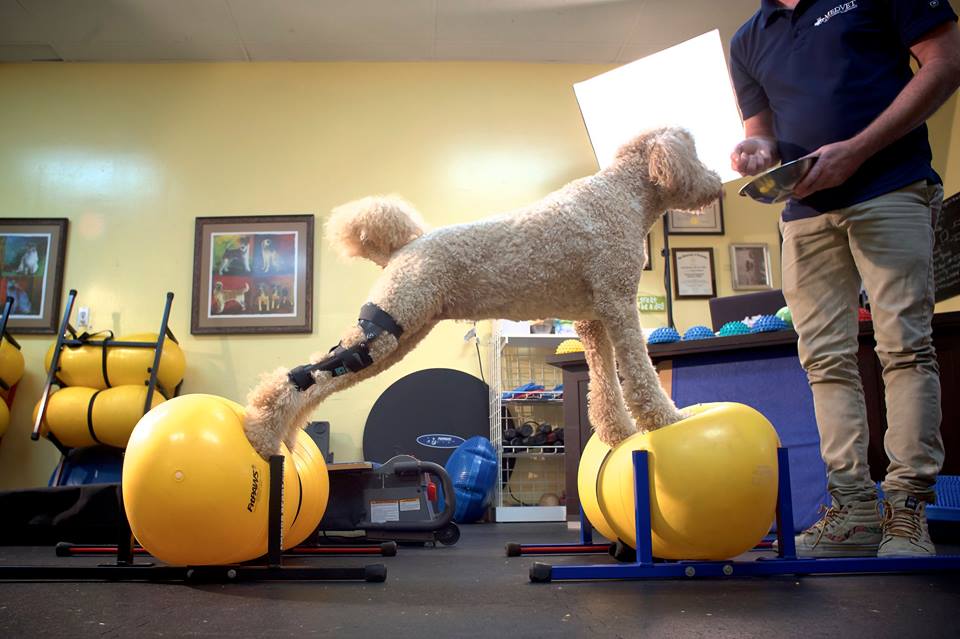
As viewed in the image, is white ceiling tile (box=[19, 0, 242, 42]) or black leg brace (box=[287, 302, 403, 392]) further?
white ceiling tile (box=[19, 0, 242, 42])

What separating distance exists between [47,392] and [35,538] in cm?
132

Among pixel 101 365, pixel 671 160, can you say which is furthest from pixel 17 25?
pixel 671 160

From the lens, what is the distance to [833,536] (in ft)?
5.06

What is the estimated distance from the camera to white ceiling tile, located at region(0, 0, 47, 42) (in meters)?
3.97

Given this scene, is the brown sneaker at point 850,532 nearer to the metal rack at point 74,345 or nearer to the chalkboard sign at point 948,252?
the chalkboard sign at point 948,252

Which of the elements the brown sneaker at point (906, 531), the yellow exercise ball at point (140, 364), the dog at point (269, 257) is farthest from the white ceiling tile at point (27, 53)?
the brown sneaker at point (906, 531)

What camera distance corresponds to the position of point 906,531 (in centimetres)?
145

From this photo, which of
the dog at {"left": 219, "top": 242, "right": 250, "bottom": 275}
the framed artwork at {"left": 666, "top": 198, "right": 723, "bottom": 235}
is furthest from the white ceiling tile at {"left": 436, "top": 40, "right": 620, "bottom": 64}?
the dog at {"left": 219, "top": 242, "right": 250, "bottom": 275}

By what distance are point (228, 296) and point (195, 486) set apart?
3.15 metres

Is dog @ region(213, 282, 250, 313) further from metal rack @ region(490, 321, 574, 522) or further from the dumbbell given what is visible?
the dumbbell

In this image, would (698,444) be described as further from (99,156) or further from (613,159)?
(99,156)

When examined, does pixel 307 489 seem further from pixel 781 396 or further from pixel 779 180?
pixel 781 396

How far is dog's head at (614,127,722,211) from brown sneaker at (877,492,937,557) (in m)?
0.76

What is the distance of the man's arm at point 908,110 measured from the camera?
1.42 meters
